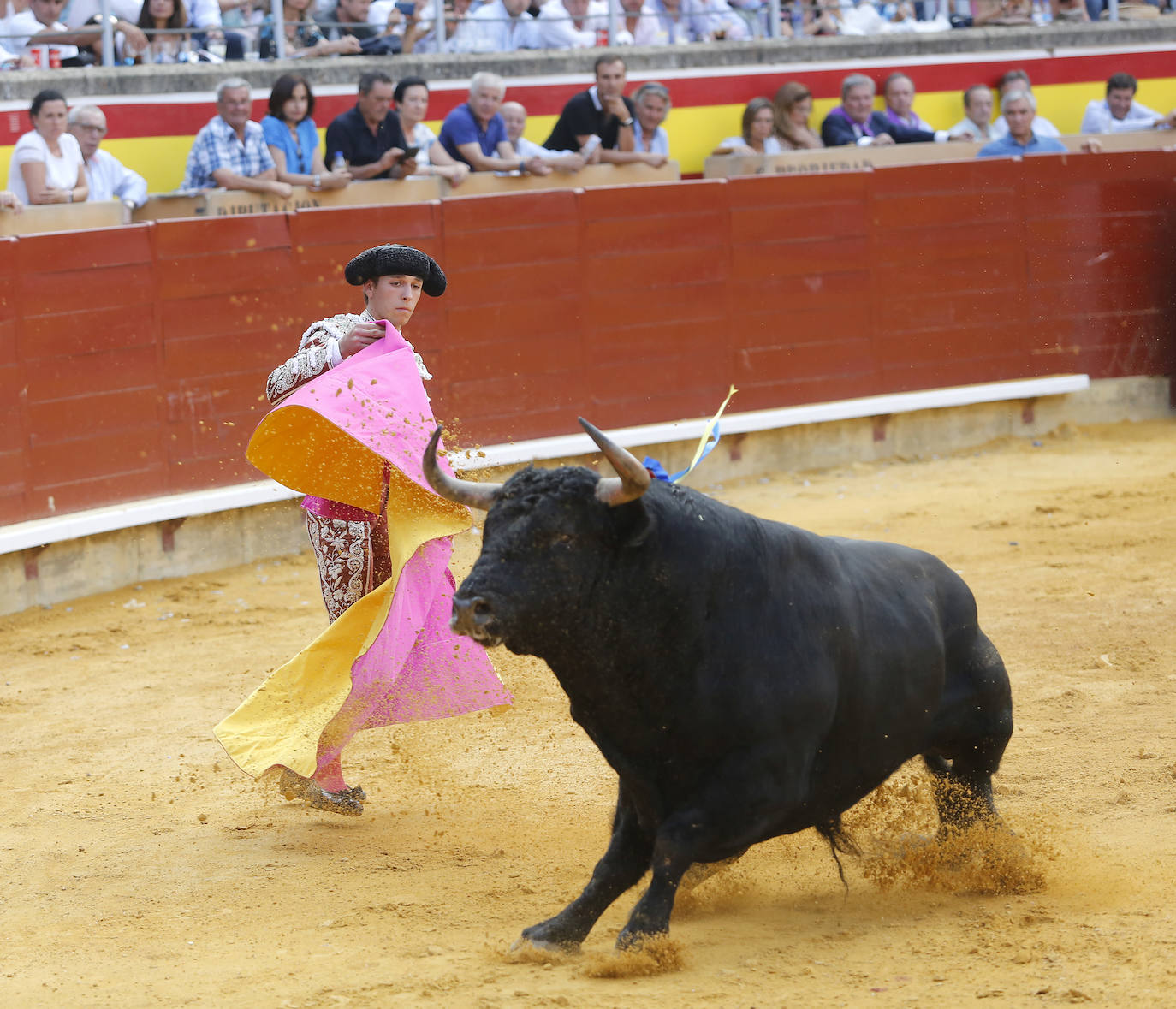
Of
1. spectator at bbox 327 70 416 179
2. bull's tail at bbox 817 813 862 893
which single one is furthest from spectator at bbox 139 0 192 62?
bull's tail at bbox 817 813 862 893

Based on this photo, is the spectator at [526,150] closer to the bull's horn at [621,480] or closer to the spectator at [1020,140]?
the spectator at [1020,140]

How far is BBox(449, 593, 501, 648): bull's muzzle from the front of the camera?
2.79 meters

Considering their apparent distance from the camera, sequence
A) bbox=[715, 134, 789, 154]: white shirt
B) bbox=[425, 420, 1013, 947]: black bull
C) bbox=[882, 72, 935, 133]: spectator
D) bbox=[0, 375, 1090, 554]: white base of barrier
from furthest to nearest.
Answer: bbox=[882, 72, 935, 133]: spectator < bbox=[715, 134, 789, 154]: white shirt < bbox=[0, 375, 1090, 554]: white base of barrier < bbox=[425, 420, 1013, 947]: black bull

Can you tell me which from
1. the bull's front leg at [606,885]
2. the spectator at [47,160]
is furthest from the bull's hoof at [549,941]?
the spectator at [47,160]

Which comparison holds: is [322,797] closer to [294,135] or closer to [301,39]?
[294,135]

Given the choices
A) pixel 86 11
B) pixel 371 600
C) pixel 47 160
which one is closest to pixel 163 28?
pixel 86 11

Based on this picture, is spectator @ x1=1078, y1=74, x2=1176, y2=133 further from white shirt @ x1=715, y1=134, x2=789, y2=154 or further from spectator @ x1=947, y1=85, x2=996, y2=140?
white shirt @ x1=715, y1=134, x2=789, y2=154

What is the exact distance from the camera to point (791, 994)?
9.27 feet

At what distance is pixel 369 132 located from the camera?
8188 mm

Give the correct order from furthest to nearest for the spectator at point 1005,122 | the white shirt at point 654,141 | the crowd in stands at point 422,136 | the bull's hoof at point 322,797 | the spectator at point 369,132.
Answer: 1. the spectator at point 1005,122
2. the white shirt at point 654,141
3. the spectator at point 369,132
4. the crowd in stands at point 422,136
5. the bull's hoof at point 322,797

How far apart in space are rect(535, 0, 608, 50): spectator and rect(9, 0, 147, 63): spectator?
9.09 ft

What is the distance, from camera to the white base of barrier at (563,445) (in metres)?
6.49

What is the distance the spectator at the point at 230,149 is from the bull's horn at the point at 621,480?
511 centimetres

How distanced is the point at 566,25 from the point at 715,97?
1059mm
